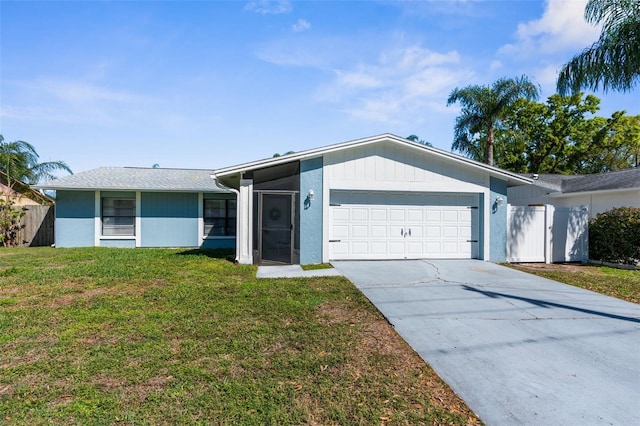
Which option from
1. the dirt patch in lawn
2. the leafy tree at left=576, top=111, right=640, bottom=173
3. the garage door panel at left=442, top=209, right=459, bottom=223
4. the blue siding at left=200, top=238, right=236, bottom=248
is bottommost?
the dirt patch in lawn

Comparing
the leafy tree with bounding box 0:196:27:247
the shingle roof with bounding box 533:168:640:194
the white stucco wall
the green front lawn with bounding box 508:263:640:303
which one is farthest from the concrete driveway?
the leafy tree with bounding box 0:196:27:247

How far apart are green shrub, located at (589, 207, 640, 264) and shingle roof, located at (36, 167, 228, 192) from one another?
13.3 m

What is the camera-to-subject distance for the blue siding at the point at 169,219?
12.8 m

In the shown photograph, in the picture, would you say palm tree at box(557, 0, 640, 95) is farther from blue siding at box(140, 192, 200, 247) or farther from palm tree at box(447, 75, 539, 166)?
blue siding at box(140, 192, 200, 247)

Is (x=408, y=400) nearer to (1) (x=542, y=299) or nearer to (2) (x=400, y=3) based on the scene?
(1) (x=542, y=299)

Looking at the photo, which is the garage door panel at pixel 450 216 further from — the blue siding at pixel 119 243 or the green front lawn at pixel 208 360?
the blue siding at pixel 119 243

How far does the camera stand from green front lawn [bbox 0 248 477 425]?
8.23 ft

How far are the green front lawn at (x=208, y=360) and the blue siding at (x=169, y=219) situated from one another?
6.77 metres

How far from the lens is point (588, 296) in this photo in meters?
5.98

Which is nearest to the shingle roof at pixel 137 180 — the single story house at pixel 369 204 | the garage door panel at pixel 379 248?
the single story house at pixel 369 204

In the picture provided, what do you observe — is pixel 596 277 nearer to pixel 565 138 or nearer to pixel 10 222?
pixel 10 222

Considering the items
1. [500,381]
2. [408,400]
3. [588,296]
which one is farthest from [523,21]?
[408,400]

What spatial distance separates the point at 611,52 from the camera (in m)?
9.81

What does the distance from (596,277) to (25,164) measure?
1049 inches
